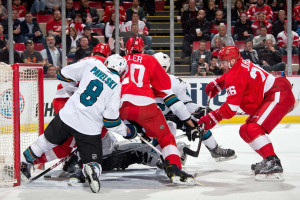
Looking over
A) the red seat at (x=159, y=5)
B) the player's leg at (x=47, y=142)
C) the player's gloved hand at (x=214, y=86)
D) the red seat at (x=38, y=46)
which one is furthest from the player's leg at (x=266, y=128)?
the red seat at (x=159, y=5)

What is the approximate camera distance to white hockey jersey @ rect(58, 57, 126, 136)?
12.4 ft

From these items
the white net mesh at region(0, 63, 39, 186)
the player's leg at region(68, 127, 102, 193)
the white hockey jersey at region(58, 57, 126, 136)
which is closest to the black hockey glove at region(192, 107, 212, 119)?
the white hockey jersey at region(58, 57, 126, 136)

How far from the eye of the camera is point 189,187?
151 inches

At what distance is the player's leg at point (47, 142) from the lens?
3.90 m

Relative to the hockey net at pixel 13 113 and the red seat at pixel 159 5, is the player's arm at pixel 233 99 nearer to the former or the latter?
the hockey net at pixel 13 113

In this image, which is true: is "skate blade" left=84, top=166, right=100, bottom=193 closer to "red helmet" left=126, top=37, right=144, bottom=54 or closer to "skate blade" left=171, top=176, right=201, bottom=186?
"skate blade" left=171, top=176, right=201, bottom=186

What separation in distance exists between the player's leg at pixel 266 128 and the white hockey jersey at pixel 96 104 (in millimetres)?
1050

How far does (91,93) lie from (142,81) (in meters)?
0.52

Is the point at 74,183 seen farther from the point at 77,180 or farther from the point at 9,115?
the point at 9,115

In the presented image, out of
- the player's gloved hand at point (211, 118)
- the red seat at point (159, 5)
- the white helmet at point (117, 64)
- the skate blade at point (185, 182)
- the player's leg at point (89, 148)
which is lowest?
the skate blade at point (185, 182)

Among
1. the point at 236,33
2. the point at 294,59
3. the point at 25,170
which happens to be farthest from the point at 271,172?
the point at 236,33

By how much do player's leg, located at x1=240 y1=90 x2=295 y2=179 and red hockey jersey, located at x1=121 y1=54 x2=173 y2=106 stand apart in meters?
0.71

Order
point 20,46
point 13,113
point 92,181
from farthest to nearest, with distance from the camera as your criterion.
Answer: point 20,46 < point 13,113 < point 92,181

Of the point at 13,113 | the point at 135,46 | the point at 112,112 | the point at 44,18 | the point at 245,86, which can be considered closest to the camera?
the point at 112,112
